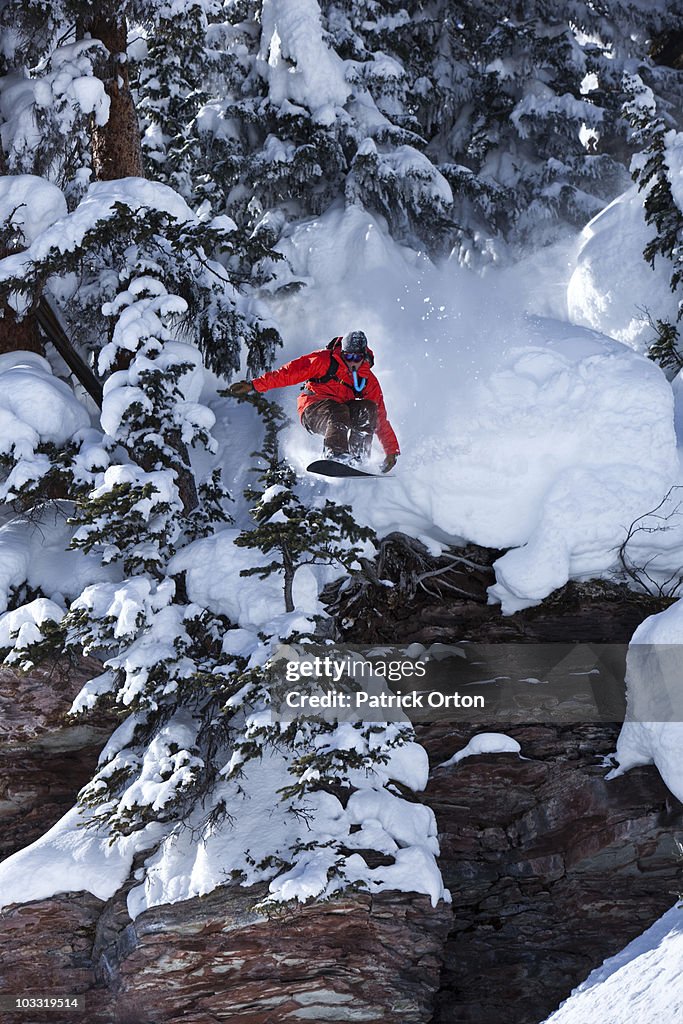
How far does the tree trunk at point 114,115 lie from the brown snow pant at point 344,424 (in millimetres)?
3607

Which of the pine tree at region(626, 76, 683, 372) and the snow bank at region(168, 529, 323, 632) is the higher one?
the pine tree at region(626, 76, 683, 372)

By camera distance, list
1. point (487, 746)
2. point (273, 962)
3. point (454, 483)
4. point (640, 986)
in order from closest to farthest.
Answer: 1. point (640, 986)
2. point (273, 962)
3. point (487, 746)
4. point (454, 483)

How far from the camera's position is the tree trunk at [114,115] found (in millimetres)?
9484

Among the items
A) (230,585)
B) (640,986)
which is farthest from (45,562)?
(640,986)

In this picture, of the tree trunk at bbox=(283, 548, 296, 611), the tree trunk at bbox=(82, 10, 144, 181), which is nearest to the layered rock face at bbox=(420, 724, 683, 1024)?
the tree trunk at bbox=(283, 548, 296, 611)

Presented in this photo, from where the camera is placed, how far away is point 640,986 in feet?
17.0

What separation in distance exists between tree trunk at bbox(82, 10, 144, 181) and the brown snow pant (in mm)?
3607

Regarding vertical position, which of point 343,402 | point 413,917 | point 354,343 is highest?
point 354,343

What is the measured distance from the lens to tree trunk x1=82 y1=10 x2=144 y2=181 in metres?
9.48

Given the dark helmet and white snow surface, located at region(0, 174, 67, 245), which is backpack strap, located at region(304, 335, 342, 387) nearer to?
the dark helmet

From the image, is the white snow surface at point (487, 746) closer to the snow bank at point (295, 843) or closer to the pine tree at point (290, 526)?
the snow bank at point (295, 843)

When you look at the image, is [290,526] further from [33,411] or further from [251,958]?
[251,958]

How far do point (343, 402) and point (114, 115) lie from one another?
4.31 m

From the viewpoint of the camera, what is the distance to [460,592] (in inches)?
365
